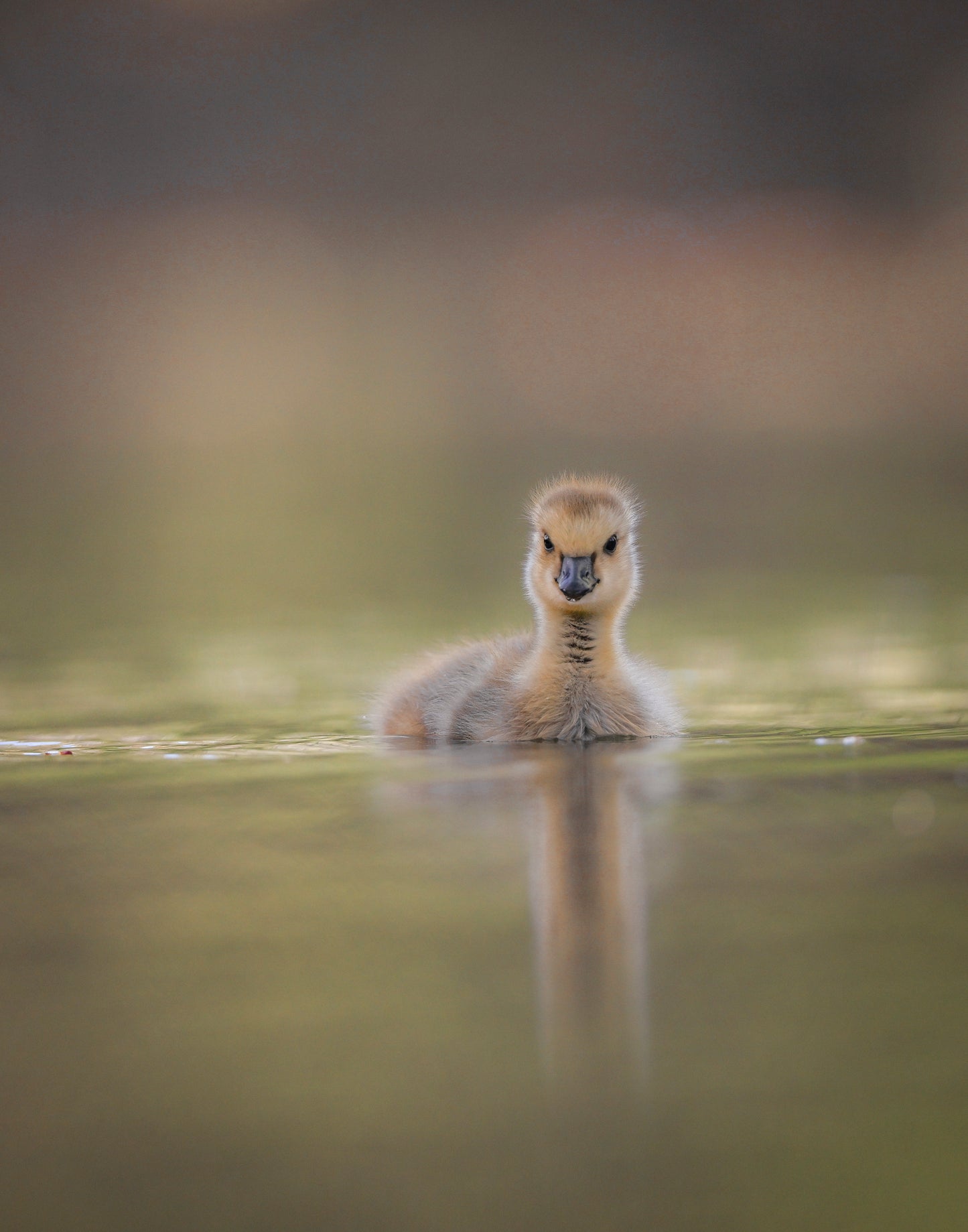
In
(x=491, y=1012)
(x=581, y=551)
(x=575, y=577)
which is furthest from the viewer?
(x=581, y=551)

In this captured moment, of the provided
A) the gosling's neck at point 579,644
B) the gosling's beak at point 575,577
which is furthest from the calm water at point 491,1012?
the gosling's neck at point 579,644

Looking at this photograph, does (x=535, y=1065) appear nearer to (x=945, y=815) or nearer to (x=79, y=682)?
(x=945, y=815)

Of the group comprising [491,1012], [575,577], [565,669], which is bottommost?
[491,1012]

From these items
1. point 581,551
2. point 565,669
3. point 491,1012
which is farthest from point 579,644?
point 491,1012

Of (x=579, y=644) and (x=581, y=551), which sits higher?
(x=581, y=551)

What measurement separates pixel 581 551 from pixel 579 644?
0.68 ft

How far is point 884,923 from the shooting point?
1.72m

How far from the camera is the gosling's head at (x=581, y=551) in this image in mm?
3354

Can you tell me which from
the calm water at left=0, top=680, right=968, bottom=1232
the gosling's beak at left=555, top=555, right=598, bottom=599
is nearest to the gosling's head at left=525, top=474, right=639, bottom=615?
the gosling's beak at left=555, top=555, right=598, bottom=599

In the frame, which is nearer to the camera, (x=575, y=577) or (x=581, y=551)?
(x=575, y=577)

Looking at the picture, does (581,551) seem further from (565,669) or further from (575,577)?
(565,669)

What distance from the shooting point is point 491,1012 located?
1.46 metres

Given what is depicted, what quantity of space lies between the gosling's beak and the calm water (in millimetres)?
759

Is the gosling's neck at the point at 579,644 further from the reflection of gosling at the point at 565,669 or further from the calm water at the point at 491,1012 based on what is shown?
the calm water at the point at 491,1012
